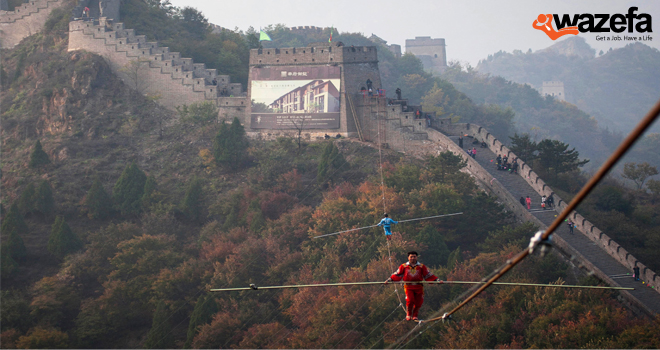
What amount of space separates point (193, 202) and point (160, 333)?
1145 centimetres

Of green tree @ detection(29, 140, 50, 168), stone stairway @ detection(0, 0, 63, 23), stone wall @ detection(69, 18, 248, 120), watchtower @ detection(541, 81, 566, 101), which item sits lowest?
green tree @ detection(29, 140, 50, 168)

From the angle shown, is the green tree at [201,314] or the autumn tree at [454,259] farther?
Answer: the green tree at [201,314]

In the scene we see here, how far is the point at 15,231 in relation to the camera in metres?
36.9

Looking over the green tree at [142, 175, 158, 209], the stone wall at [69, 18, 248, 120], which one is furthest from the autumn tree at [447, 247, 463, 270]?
the stone wall at [69, 18, 248, 120]

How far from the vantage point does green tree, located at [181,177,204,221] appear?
40531mm

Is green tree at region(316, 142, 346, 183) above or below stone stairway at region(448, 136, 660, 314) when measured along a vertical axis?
above

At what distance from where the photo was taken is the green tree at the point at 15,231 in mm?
36188

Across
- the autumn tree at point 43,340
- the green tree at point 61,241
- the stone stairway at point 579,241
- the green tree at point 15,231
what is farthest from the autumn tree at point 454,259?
the green tree at point 15,231

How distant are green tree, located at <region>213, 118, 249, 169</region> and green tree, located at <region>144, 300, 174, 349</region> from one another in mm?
13304

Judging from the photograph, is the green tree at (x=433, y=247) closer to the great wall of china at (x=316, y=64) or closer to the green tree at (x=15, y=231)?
the great wall of china at (x=316, y=64)

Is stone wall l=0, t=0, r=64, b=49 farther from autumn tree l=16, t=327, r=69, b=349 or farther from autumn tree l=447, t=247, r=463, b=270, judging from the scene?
autumn tree l=447, t=247, r=463, b=270

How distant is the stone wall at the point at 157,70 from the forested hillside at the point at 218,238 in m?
1.08

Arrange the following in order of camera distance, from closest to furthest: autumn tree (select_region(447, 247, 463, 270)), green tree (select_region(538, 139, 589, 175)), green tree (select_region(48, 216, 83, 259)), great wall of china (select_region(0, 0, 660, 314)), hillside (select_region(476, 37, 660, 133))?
autumn tree (select_region(447, 247, 463, 270)), great wall of china (select_region(0, 0, 660, 314)), green tree (select_region(48, 216, 83, 259)), green tree (select_region(538, 139, 589, 175)), hillside (select_region(476, 37, 660, 133))

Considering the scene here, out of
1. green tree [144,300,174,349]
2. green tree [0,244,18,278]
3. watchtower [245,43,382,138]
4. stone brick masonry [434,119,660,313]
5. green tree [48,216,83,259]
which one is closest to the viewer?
stone brick masonry [434,119,660,313]
